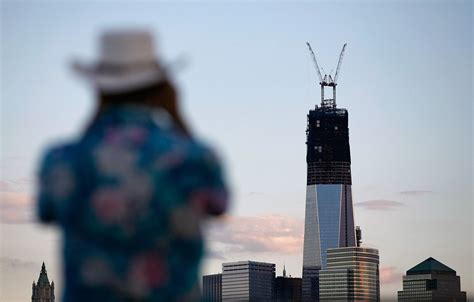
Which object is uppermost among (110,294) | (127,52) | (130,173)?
(127,52)

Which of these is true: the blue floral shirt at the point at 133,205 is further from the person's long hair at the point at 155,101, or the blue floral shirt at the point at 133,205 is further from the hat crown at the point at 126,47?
the hat crown at the point at 126,47

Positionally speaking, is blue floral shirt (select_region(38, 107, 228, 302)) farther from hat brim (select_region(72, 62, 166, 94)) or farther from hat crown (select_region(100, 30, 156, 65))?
hat crown (select_region(100, 30, 156, 65))

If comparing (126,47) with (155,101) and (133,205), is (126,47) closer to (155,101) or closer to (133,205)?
(155,101)

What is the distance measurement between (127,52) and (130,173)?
483mm

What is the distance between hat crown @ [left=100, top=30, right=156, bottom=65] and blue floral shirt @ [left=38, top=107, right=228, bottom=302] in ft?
0.69

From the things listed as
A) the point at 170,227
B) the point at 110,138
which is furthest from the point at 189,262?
the point at 110,138

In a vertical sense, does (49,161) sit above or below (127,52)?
below

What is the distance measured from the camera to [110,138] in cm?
646

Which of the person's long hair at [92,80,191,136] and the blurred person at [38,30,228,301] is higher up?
the person's long hair at [92,80,191,136]

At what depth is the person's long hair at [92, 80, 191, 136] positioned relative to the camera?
651 cm

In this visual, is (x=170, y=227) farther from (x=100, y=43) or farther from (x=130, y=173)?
→ (x=100, y=43)

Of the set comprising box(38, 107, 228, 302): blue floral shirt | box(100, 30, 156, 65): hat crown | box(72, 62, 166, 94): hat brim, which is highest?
box(100, 30, 156, 65): hat crown

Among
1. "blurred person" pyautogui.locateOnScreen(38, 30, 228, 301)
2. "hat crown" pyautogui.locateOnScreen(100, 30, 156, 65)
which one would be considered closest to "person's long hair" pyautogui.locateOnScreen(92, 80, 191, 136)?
"blurred person" pyautogui.locateOnScreen(38, 30, 228, 301)

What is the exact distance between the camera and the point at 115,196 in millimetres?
6352
